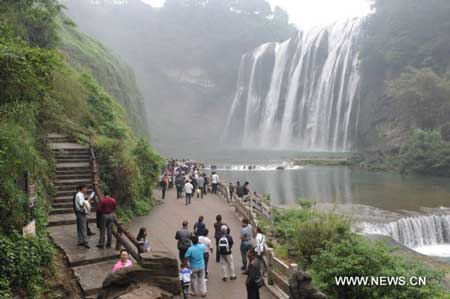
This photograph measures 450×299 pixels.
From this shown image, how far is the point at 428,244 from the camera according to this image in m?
16.5

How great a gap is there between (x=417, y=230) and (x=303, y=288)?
13.2 m

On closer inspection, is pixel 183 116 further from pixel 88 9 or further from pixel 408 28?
pixel 408 28

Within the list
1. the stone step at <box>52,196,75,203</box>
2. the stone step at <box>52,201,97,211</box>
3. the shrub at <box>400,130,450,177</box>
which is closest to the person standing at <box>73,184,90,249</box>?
the stone step at <box>52,201,97,211</box>

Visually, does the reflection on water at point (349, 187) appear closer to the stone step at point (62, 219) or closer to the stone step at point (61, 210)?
the stone step at point (61, 210)

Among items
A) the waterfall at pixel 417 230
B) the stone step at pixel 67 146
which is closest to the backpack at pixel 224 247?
the stone step at pixel 67 146

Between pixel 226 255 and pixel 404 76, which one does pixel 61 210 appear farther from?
pixel 404 76

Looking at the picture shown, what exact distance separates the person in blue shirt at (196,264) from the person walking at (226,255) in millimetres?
879

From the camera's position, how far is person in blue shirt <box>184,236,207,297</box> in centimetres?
781

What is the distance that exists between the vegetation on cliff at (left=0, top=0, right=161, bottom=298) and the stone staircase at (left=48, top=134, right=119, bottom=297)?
0.47 m

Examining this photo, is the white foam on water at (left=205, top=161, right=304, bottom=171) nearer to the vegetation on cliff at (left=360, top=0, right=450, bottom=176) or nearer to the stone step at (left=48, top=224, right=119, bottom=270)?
the vegetation on cliff at (left=360, top=0, right=450, bottom=176)

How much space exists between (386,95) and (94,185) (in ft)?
138

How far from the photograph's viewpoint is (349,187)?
2703cm

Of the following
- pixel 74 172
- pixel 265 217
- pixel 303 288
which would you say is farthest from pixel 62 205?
pixel 303 288

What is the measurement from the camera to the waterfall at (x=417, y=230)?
16.6 metres
